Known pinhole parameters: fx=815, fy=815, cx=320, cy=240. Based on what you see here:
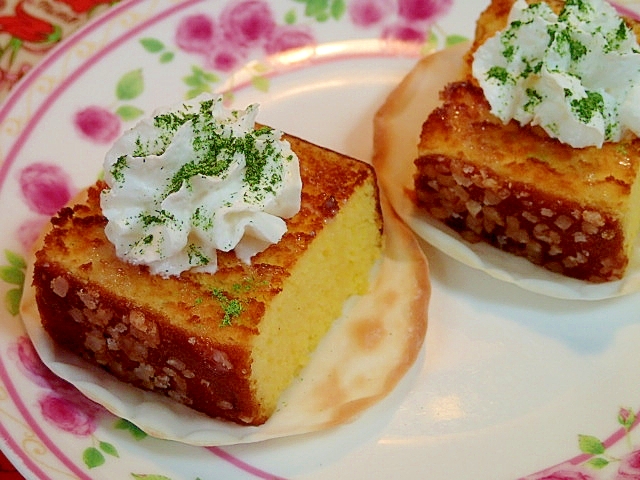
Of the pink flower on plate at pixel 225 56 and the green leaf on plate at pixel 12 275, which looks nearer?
the green leaf on plate at pixel 12 275

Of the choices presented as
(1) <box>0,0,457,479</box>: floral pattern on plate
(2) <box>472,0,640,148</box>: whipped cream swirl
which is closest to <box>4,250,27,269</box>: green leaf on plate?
(1) <box>0,0,457,479</box>: floral pattern on plate

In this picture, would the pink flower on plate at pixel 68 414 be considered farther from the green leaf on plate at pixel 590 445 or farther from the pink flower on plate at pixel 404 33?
the pink flower on plate at pixel 404 33

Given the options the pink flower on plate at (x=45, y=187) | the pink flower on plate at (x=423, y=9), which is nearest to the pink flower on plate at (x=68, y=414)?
the pink flower on plate at (x=45, y=187)

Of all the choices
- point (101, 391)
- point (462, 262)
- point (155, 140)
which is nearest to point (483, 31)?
point (462, 262)

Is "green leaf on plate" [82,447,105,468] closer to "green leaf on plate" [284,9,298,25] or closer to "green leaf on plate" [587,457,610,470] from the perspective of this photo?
"green leaf on plate" [587,457,610,470]

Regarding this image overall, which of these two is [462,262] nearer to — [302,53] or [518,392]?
[518,392]
